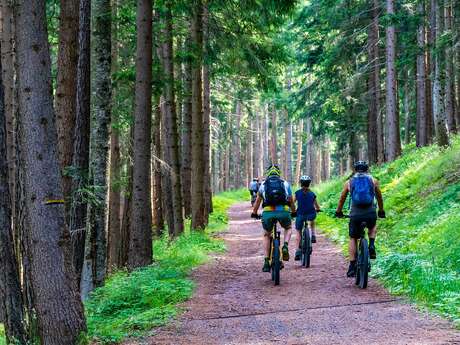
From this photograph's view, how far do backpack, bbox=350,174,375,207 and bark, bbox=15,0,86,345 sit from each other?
15.2 feet

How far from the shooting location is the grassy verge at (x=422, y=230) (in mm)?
7938

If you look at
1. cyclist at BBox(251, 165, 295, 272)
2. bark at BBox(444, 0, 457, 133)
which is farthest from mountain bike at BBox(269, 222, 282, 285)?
bark at BBox(444, 0, 457, 133)

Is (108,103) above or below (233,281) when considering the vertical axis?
above

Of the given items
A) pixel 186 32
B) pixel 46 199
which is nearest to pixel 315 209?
pixel 46 199

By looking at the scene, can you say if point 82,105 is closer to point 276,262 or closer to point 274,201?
point 274,201

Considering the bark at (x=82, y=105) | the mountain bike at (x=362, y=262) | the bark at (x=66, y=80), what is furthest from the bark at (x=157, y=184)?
the mountain bike at (x=362, y=262)

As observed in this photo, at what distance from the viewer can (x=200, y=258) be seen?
42.3ft

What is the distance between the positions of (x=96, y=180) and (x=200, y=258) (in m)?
3.61

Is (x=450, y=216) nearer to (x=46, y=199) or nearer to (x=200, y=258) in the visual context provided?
(x=200, y=258)

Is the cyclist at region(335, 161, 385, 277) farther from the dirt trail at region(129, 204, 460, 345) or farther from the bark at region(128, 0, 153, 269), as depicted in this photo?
the bark at region(128, 0, 153, 269)

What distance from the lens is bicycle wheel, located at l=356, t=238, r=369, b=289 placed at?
343 inches

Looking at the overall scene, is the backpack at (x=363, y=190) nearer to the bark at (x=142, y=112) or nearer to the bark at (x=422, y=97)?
the bark at (x=142, y=112)

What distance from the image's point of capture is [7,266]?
24.8 ft

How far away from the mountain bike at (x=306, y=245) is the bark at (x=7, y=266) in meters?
5.81
